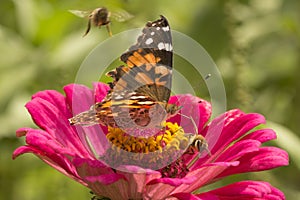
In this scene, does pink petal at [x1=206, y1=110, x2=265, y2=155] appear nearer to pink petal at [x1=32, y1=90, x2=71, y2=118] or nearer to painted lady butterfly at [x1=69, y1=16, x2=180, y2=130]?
painted lady butterfly at [x1=69, y1=16, x2=180, y2=130]

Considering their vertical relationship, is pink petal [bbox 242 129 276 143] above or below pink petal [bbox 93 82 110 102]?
below

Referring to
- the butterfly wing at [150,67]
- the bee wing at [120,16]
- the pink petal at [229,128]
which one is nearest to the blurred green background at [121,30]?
the bee wing at [120,16]

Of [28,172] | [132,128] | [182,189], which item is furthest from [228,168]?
[28,172]

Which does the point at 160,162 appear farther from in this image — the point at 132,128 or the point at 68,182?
the point at 68,182

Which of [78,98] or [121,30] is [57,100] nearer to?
[78,98]

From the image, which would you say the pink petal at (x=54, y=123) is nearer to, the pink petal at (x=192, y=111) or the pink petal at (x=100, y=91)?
the pink petal at (x=100, y=91)

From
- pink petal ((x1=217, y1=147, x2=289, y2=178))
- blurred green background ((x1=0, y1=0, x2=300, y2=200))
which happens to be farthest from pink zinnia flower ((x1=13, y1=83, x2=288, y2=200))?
blurred green background ((x1=0, y1=0, x2=300, y2=200))

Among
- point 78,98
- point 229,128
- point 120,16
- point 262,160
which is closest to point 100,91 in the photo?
point 78,98

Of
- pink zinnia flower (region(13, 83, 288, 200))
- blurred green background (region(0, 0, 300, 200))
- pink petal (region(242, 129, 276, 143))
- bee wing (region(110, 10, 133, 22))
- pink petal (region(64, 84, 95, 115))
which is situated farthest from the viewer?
blurred green background (region(0, 0, 300, 200))
